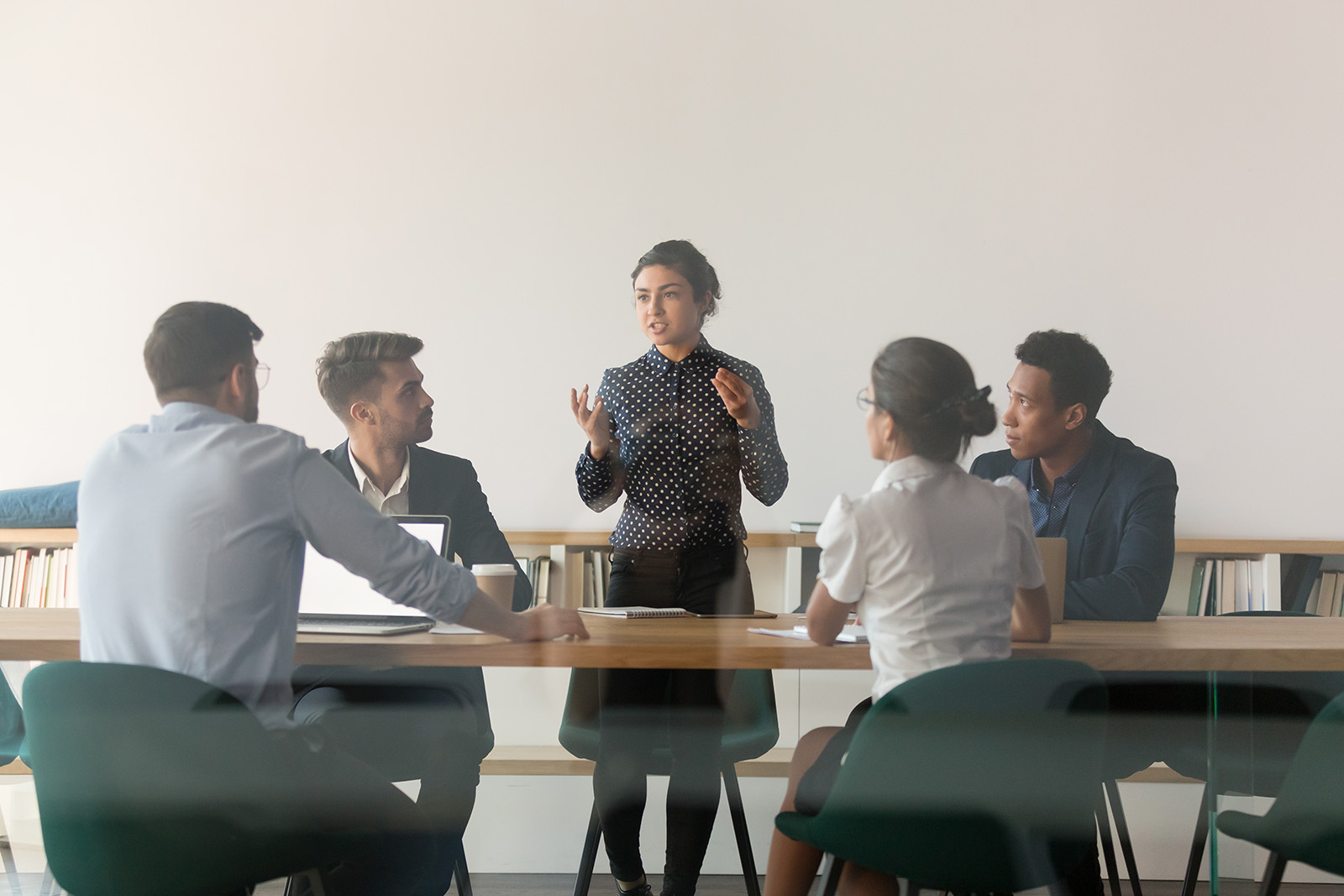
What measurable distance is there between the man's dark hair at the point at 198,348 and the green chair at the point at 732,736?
697mm

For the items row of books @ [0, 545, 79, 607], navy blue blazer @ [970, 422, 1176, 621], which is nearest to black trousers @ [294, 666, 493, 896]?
row of books @ [0, 545, 79, 607]

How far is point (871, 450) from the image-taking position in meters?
1.47

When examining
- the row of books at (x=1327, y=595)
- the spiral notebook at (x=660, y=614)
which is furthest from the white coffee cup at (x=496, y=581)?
the row of books at (x=1327, y=595)

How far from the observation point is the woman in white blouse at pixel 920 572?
130 cm

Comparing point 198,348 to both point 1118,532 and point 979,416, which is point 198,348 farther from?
point 1118,532

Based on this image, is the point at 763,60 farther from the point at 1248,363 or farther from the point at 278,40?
the point at 1248,363

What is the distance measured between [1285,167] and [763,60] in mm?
1184

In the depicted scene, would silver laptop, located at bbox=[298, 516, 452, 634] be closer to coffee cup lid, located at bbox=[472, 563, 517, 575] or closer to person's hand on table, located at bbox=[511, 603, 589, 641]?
coffee cup lid, located at bbox=[472, 563, 517, 575]

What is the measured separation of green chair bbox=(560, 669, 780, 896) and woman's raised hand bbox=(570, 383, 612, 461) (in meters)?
0.54

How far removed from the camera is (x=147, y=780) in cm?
117

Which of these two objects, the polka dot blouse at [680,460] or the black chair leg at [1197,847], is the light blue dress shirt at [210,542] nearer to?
the polka dot blouse at [680,460]

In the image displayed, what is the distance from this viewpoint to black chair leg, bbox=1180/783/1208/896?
68.7 inches

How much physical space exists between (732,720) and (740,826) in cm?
20

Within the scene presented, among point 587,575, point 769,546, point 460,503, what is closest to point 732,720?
point 769,546
